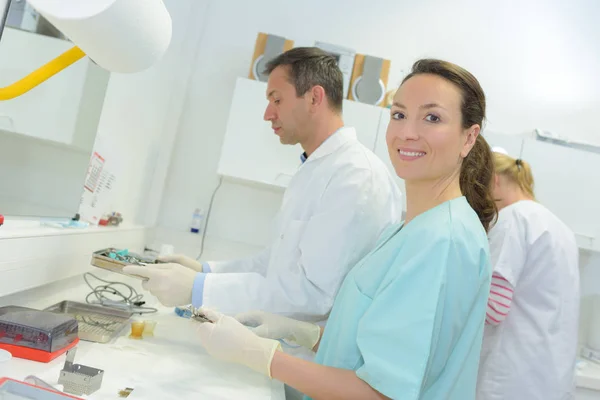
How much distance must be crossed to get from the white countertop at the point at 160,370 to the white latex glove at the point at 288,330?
108 millimetres

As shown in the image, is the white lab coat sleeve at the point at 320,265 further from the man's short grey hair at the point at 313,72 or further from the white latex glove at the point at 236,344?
the man's short grey hair at the point at 313,72

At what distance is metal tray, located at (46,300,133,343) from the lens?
4.04 feet

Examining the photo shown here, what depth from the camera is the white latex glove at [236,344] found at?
104cm

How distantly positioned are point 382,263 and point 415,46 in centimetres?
219

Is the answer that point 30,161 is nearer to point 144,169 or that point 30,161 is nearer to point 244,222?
point 144,169

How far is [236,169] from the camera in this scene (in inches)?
100

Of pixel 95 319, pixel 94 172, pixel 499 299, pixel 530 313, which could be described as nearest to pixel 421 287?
pixel 95 319

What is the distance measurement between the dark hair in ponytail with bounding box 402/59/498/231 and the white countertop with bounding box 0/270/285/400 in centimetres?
61

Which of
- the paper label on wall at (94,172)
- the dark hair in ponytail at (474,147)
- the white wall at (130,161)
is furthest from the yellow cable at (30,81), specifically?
the paper label on wall at (94,172)

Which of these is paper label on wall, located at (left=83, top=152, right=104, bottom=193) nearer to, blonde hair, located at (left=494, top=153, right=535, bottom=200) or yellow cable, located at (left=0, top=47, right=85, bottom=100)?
yellow cable, located at (left=0, top=47, right=85, bottom=100)

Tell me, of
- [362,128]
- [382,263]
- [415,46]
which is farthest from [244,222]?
[382,263]

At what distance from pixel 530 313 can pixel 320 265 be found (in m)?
1.00

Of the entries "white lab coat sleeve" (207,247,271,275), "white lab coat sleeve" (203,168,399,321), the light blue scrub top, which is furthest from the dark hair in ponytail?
"white lab coat sleeve" (207,247,271,275)

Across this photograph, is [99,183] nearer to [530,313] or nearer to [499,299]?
[499,299]
